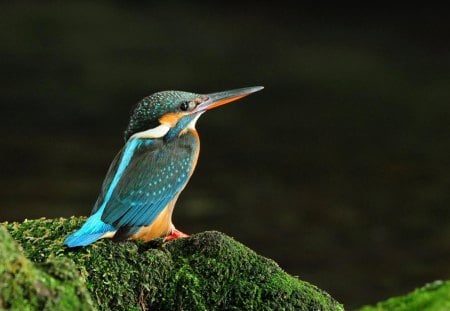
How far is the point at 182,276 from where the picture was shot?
2.99 m

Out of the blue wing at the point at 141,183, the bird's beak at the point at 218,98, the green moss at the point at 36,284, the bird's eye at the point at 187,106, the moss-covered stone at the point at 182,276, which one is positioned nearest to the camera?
the green moss at the point at 36,284

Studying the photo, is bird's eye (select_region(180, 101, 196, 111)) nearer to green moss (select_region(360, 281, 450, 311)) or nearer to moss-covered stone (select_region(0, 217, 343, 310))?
moss-covered stone (select_region(0, 217, 343, 310))

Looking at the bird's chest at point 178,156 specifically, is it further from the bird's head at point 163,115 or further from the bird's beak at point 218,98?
the bird's beak at point 218,98

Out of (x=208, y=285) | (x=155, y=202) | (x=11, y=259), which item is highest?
(x=11, y=259)

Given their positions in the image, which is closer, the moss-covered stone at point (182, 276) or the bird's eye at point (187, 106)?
the moss-covered stone at point (182, 276)

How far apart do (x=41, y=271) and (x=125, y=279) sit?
625 millimetres

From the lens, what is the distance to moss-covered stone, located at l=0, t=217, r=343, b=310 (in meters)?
2.89

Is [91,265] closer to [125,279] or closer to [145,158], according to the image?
[125,279]

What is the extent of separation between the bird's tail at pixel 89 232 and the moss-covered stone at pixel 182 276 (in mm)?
38

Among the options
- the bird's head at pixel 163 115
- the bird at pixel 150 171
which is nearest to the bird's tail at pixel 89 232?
the bird at pixel 150 171

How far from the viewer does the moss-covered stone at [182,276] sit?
2895 millimetres

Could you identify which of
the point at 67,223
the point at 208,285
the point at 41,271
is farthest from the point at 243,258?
the point at 41,271

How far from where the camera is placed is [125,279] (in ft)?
9.56

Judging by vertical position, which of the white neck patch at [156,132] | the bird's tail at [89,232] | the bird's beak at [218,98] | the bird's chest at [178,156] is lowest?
the bird's tail at [89,232]
